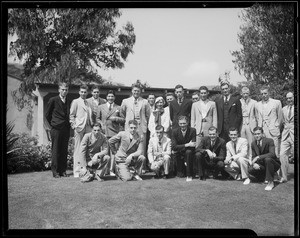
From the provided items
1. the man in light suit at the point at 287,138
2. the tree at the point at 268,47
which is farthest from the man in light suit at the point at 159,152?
the man in light suit at the point at 287,138

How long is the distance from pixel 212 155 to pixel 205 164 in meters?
0.18

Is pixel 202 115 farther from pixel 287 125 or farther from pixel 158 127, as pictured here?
pixel 287 125

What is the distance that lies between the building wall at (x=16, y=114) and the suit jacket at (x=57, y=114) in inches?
12.9

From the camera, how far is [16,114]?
560cm

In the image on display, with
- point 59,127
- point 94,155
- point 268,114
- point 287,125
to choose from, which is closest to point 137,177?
point 94,155

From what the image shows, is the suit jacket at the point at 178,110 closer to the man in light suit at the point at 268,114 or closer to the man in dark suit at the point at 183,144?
the man in dark suit at the point at 183,144

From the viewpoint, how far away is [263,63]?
5.87 meters

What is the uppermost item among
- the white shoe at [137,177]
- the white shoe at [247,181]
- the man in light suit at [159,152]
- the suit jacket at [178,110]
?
the suit jacket at [178,110]

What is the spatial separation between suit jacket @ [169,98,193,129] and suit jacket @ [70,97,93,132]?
4.19ft

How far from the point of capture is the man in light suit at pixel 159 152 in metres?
5.61

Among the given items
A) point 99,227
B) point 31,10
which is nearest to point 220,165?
point 99,227

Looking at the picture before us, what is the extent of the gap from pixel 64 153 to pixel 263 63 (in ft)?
11.4
